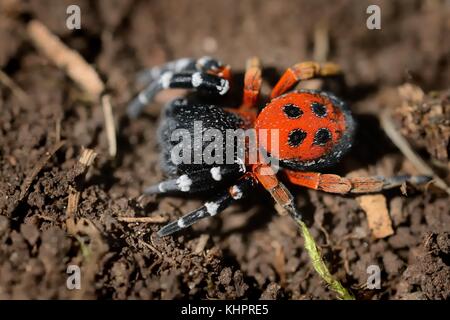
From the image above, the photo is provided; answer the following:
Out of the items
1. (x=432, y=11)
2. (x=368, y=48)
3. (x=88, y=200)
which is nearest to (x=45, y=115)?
(x=88, y=200)

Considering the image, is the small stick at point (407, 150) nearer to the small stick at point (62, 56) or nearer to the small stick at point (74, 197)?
the small stick at point (74, 197)

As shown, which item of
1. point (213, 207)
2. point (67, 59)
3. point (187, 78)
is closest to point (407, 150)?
point (213, 207)

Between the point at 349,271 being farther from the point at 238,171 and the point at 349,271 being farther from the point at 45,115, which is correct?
the point at 45,115

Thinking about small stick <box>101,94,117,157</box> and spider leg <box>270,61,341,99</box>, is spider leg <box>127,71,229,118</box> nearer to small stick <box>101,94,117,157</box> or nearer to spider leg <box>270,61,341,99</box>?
spider leg <box>270,61,341,99</box>

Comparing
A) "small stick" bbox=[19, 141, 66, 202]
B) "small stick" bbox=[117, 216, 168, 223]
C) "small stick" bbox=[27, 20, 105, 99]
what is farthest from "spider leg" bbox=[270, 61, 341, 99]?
"small stick" bbox=[19, 141, 66, 202]
